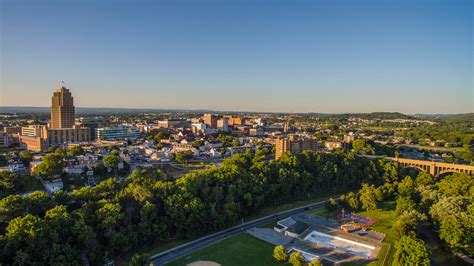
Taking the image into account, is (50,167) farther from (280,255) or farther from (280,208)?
(280,255)

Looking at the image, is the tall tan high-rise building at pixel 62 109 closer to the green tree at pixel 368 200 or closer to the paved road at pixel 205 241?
the paved road at pixel 205 241

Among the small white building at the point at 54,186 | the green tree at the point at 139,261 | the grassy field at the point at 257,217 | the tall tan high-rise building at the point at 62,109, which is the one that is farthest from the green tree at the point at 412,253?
the tall tan high-rise building at the point at 62,109

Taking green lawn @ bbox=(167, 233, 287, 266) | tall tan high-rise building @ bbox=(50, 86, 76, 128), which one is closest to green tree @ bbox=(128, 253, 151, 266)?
green lawn @ bbox=(167, 233, 287, 266)

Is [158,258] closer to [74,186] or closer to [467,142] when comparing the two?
[74,186]

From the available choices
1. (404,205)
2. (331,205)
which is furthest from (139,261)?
(404,205)

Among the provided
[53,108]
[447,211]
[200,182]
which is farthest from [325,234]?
[53,108]
